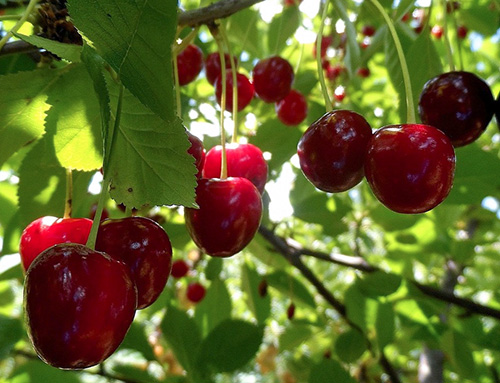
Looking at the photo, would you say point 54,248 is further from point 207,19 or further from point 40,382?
point 40,382

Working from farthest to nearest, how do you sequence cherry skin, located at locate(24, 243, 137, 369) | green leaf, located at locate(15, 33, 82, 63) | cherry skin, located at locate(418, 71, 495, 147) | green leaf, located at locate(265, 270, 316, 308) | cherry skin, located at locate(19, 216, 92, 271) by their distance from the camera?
green leaf, located at locate(265, 270, 316, 308) → cherry skin, located at locate(418, 71, 495, 147) → cherry skin, located at locate(19, 216, 92, 271) → green leaf, located at locate(15, 33, 82, 63) → cherry skin, located at locate(24, 243, 137, 369)

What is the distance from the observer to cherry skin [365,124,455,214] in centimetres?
69

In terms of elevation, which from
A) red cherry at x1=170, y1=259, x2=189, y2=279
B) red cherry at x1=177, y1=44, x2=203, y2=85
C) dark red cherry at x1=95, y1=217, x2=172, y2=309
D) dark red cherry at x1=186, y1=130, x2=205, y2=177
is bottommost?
red cherry at x1=170, y1=259, x2=189, y2=279

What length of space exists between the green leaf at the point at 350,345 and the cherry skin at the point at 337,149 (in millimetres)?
1044

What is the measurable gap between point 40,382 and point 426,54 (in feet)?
3.81

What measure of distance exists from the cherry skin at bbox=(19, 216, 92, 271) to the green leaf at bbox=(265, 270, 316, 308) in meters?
1.16

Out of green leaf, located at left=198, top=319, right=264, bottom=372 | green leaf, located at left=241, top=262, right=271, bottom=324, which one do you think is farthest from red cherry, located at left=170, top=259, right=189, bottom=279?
green leaf, located at left=198, top=319, right=264, bottom=372

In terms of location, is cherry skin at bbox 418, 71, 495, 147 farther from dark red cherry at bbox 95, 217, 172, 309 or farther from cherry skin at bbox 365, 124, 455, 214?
dark red cherry at bbox 95, 217, 172, 309

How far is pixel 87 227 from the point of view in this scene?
0.77 m

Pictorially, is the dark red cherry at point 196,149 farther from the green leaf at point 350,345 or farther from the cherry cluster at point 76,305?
the green leaf at point 350,345

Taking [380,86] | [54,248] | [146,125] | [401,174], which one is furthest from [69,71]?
[380,86]

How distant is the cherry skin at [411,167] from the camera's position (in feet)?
2.26

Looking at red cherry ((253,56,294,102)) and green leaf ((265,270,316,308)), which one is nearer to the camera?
red cherry ((253,56,294,102))

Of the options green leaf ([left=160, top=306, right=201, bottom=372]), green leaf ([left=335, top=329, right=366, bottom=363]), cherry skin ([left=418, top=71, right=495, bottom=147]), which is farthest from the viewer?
green leaf ([left=335, top=329, right=366, bottom=363])
